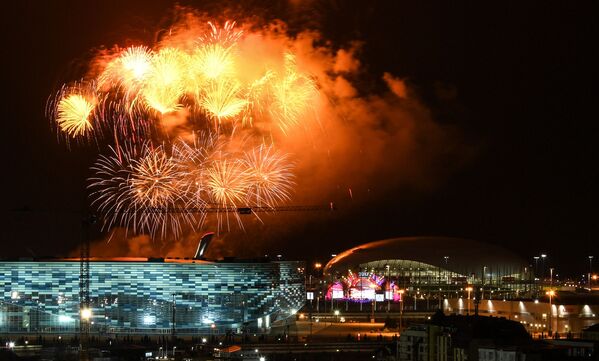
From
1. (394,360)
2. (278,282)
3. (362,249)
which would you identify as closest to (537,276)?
(362,249)

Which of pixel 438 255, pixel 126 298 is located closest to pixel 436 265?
pixel 438 255

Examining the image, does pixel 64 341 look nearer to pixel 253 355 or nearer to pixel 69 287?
pixel 69 287

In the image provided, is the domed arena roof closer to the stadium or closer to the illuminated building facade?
the stadium

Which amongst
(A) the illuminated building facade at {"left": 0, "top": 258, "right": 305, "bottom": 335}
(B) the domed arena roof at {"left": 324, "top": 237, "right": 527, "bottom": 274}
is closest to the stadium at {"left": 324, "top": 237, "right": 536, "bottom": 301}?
(B) the domed arena roof at {"left": 324, "top": 237, "right": 527, "bottom": 274}

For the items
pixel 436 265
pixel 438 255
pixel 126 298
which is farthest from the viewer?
pixel 438 255

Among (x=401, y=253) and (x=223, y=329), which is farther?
(x=401, y=253)

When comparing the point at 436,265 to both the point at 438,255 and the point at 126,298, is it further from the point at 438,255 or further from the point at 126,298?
the point at 126,298
